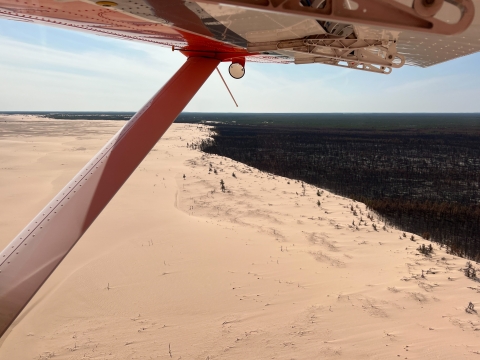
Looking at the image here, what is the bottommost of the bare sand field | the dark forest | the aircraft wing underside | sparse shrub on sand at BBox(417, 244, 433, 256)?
the bare sand field

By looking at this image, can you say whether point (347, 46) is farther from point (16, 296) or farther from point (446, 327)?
point (446, 327)

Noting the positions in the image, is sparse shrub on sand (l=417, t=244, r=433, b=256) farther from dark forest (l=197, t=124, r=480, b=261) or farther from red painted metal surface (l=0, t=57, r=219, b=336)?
red painted metal surface (l=0, t=57, r=219, b=336)

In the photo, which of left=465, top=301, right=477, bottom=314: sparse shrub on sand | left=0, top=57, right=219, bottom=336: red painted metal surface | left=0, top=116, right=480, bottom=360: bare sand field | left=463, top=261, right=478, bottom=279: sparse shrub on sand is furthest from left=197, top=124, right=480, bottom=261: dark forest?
left=0, top=57, right=219, bottom=336: red painted metal surface

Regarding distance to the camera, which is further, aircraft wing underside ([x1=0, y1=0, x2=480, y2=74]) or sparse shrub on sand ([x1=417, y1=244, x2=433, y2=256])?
sparse shrub on sand ([x1=417, y1=244, x2=433, y2=256])

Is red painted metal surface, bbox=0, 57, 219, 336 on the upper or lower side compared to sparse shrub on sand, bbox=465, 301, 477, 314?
upper

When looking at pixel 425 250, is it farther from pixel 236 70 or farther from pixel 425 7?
pixel 425 7

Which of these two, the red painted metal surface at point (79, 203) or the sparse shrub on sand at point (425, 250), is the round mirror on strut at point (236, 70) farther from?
the sparse shrub on sand at point (425, 250)
